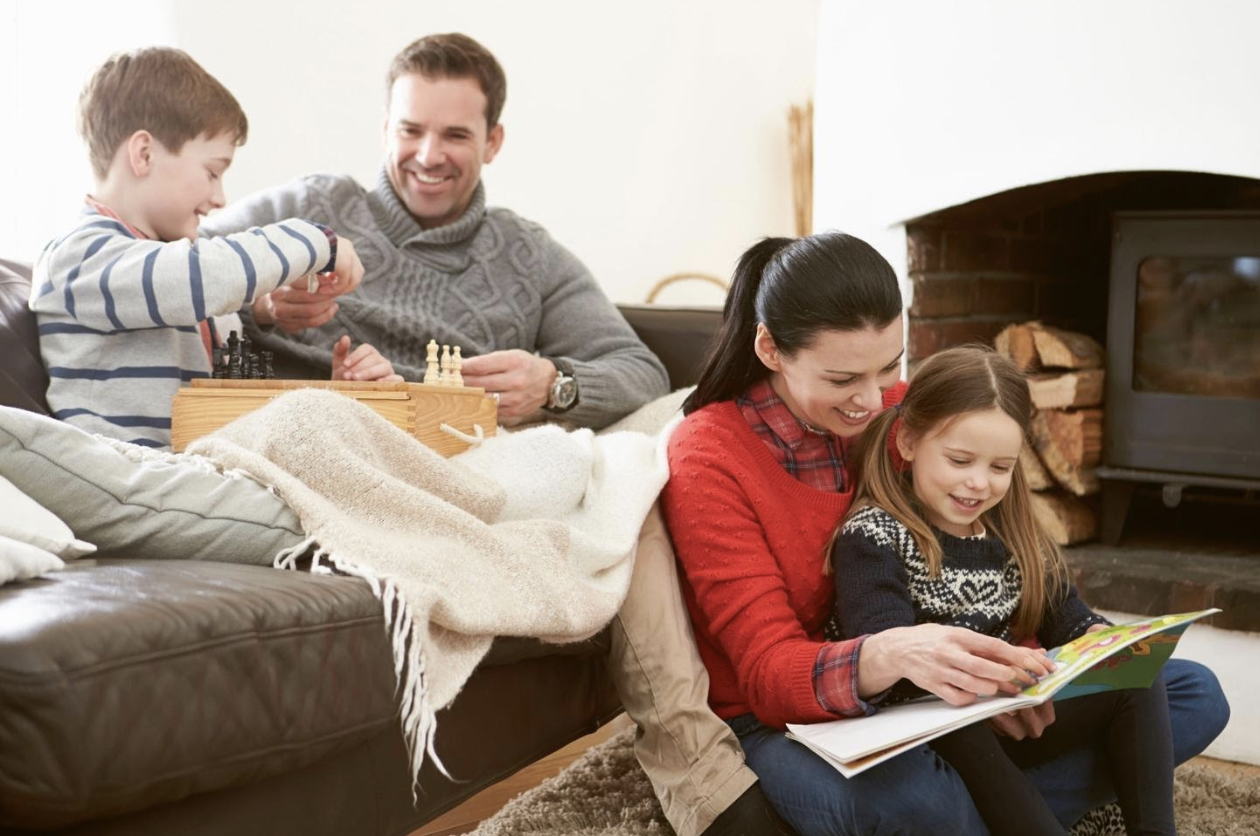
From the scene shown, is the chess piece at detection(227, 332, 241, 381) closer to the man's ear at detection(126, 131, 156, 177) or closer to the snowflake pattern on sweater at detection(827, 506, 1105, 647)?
the man's ear at detection(126, 131, 156, 177)

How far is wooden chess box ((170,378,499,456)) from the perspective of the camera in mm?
1408

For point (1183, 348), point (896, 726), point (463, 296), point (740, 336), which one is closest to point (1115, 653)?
point (896, 726)

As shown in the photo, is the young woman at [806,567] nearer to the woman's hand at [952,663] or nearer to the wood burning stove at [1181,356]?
the woman's hand at [952,663]

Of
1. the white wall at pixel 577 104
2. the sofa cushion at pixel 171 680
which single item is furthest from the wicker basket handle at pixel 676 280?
the sofa cushion at pixel 171 680

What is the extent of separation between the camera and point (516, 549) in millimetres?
1332

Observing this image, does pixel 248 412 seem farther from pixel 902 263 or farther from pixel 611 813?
pixel 902 263

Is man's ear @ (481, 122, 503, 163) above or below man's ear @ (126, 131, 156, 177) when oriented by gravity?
above

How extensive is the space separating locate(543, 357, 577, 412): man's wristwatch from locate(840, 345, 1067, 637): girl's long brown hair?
1.87 feet

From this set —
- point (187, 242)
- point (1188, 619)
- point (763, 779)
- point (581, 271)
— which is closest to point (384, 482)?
point (187, 242)

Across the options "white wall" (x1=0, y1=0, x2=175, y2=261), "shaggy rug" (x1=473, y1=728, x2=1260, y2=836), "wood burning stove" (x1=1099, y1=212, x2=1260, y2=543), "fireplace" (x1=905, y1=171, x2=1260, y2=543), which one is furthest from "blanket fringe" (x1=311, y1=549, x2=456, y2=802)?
"wood burning stove" (x1=1099, y1=212, x2=1260, y2=543)

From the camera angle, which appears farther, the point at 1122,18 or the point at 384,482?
the point at 1122,18

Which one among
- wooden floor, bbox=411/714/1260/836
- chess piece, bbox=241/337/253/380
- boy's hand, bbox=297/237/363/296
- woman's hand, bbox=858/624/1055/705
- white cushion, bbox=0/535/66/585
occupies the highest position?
boy's hand, bbox=297/237/363/296

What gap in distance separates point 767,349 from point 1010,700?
1.59ft

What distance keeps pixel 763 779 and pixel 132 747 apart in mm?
706
